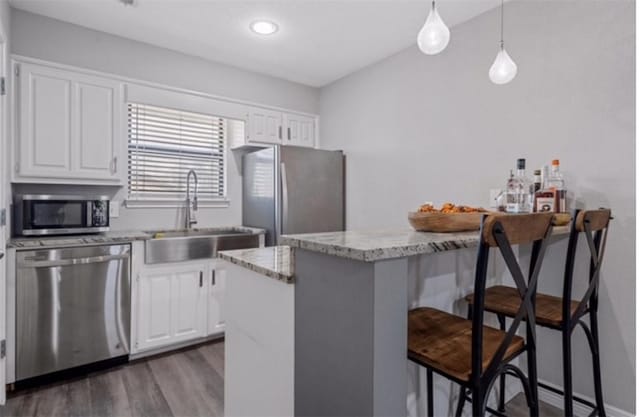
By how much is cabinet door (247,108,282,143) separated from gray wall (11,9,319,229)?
0.14 m

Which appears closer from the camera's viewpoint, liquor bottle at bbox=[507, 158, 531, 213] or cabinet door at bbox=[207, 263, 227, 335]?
liquor bottle at bbox=[507, 158, 531, 213]

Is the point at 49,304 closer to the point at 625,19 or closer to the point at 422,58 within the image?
the point at 422,58

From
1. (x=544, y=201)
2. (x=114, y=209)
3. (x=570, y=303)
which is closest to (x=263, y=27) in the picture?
(x=114, y=209)

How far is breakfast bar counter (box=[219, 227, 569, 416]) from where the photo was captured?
2.81 ft

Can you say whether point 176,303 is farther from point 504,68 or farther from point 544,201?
point 504,68

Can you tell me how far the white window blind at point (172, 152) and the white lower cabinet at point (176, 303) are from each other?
81 cm

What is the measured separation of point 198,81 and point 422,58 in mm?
2000

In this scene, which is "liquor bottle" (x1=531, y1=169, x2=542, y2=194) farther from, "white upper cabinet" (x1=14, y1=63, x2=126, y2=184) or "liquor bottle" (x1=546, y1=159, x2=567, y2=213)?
"white upper cabinet" (x1=14, y1=63, x2=126, y2=184)

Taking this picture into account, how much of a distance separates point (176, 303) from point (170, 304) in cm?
4

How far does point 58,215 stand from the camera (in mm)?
2359

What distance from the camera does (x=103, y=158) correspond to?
2623 millimetres

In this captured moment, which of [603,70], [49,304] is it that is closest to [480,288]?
[603,70]

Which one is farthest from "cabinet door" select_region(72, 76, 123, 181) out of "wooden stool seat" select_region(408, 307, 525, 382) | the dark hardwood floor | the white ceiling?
"wooden stool seat" select_region(408, 307, 525, 382)

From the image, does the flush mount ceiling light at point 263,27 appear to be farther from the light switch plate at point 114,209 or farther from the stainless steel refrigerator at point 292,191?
the light switch plate at point 114,209
